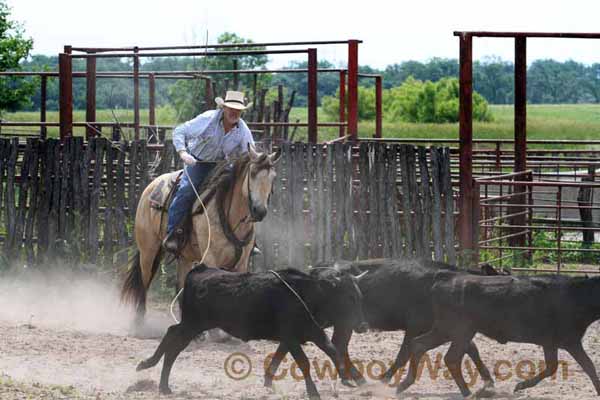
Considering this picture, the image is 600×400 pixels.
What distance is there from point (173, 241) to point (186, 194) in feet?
1.35

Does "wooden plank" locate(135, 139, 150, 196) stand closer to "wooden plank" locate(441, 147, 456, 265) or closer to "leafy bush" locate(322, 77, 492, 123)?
"wooden plank" locate(441, 147, 456, 265)

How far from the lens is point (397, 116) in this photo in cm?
8044

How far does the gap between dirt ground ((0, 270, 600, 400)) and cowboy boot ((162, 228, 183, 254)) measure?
785 millimetres

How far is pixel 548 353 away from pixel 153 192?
13.4 feet

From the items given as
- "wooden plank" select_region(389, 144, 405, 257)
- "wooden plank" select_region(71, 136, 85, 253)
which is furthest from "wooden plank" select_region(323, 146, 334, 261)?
"wooden plank" select_region(71, 136, 85, 253)

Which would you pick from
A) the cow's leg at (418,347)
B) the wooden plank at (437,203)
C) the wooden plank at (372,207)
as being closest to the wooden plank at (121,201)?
the wooden plank at (372,207)

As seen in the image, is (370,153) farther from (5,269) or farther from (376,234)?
(5,269)

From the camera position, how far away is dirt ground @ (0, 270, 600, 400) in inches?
268

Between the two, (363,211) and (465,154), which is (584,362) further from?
(363,211)

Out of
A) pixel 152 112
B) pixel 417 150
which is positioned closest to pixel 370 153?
pixel 417 150

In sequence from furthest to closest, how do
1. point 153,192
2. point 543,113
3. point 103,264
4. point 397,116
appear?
point 543,113
point 397,116
point 103,264
point 153,192

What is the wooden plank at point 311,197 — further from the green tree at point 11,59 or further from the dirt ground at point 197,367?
the green tree at point 11,59

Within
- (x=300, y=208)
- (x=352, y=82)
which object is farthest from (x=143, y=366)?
(x=352, y=82)

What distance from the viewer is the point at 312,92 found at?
11.5 m
